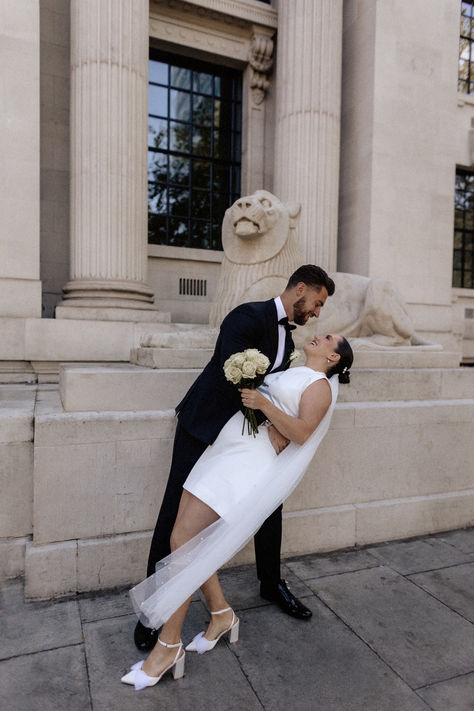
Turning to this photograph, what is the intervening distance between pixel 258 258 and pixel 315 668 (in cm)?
357

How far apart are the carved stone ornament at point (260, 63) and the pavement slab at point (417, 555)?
9.79 m

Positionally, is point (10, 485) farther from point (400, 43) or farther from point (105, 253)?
point (400, 43)

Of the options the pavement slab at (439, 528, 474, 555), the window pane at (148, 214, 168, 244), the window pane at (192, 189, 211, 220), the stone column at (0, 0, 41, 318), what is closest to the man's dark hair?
the pavement slab at (439, 528, 474, 555)

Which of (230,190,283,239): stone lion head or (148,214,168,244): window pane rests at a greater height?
(148,214,168,244): window pane

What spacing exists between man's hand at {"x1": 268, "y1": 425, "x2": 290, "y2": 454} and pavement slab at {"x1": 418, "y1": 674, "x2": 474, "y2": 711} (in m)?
1.43

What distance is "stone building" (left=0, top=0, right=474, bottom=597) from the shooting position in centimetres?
694

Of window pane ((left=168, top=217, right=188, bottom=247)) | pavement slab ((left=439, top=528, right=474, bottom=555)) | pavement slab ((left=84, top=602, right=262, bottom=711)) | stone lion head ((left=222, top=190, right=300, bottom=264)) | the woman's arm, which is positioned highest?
window pane ((left=168, top=217, right=188, bottom=247))

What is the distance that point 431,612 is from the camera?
3.19 meters

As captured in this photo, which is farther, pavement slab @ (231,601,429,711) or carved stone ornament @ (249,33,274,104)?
carved stone ornament @ (249,33,274,104)

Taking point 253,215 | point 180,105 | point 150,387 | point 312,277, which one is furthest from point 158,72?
point 312,277

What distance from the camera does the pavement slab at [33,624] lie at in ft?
A: 9.02

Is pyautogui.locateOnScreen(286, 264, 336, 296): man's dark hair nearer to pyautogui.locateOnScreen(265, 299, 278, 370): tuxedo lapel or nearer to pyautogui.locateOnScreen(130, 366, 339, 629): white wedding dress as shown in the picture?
pyautogui.locateOnScreen(265, 299, 278, 370): tuxedo lapel

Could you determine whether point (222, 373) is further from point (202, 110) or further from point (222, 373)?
point (202, 110)

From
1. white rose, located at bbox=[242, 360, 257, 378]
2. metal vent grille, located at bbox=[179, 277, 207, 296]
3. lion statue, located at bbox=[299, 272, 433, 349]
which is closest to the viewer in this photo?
white rose, located at bbox=[242, 360, 257, 378]
